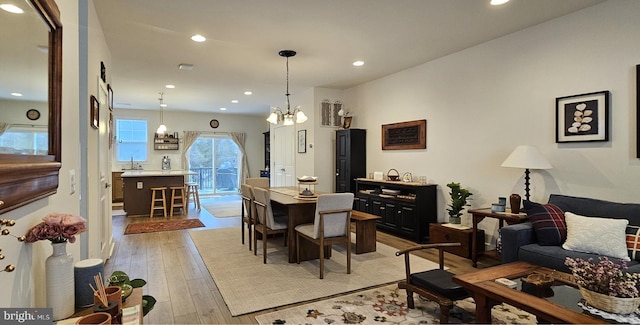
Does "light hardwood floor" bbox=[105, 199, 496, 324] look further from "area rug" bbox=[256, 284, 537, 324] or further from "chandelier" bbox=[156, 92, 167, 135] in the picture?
"chandelier" bbox=[156, 92, 167, 135]

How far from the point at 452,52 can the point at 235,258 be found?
4014 millimetres

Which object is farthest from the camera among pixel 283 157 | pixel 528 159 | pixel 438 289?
pixel 283 157

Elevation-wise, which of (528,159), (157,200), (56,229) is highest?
(528,159)

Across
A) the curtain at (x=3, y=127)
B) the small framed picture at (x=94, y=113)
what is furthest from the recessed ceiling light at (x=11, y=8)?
the small framed picture at (x=94, y=113)

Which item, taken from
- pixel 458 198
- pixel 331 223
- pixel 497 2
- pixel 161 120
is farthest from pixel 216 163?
pixel 497 2

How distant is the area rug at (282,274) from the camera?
289 centimetres

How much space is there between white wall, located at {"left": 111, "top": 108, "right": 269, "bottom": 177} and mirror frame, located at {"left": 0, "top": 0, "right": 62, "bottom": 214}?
879cm

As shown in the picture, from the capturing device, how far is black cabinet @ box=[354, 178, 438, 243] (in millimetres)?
4750

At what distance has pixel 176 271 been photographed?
357 centimetres

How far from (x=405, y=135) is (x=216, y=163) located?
719 centimetres

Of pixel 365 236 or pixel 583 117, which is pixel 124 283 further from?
pixel 583 117

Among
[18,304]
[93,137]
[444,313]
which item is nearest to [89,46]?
[93,137]

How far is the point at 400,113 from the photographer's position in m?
5.59

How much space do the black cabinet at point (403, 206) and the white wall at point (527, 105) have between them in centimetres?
25
